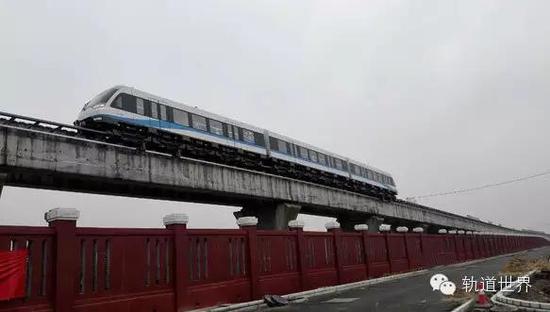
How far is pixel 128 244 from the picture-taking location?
37.0 feet

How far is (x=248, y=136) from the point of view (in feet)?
100

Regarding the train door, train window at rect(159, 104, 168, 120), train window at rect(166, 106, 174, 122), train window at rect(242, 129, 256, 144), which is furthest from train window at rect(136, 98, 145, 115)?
train window at rect(242, 129, 256, 144)

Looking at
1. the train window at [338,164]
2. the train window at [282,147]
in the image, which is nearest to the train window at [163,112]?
the train window at [282,147]

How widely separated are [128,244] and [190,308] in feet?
7.89

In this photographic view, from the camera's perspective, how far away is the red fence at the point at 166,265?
9.45m

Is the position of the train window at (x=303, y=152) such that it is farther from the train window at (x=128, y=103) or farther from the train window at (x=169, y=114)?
the train window at (x=128, y=103)

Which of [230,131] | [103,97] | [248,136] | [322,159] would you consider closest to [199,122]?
[230,131]

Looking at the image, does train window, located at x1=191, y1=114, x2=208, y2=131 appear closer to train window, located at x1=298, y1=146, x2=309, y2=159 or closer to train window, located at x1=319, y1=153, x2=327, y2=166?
train window, located at x1=298, y1=146, x2=309, y2=159

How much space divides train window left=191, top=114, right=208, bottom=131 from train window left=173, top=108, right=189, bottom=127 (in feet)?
1.66

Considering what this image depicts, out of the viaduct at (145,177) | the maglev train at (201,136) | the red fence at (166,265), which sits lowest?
the red fence at (166,265)

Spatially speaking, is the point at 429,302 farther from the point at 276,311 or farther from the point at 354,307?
the point at 276,311

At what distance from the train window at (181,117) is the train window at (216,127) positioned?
6.54ft

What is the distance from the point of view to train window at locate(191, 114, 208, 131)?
26.2 meters

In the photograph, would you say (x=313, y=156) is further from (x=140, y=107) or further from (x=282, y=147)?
(x=140, y=107)
